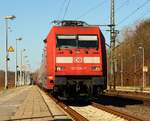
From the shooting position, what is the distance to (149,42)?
102938 millimetres

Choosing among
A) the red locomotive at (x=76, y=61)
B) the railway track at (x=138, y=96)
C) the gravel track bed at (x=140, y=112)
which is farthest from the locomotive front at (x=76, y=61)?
the railway track at (x=138, y=96)

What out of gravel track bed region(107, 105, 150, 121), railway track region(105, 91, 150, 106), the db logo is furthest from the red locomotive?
railway track region(105, 91, 150, 106)

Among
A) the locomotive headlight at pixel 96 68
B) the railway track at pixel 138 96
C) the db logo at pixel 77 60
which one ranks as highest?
the db logo at pixel 77 60

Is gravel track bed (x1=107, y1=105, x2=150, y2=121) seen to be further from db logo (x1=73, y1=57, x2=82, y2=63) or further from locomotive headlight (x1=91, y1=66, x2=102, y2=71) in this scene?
db logo (x1=73, y1=57, x2=82, y2=63)

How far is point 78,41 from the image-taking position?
24.9 meters

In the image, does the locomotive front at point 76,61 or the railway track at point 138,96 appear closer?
the locomotive front at point 76,61

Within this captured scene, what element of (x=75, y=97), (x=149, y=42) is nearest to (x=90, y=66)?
(x=75, y=97)

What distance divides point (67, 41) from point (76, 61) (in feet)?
3.83

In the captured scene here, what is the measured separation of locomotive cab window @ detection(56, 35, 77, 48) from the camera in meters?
24.7

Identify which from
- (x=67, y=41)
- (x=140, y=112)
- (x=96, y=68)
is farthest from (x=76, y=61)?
(x=140, y=112)

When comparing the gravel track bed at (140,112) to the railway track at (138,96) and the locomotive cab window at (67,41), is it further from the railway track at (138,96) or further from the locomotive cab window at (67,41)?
the locomotive cab window at (67,41)

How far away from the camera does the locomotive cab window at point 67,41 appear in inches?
971

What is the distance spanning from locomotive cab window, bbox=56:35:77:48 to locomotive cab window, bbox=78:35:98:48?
25 centimetres

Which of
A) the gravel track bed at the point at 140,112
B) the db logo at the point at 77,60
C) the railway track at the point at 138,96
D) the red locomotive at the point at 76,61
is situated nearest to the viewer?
the gravel track bed at the point at 140,112
